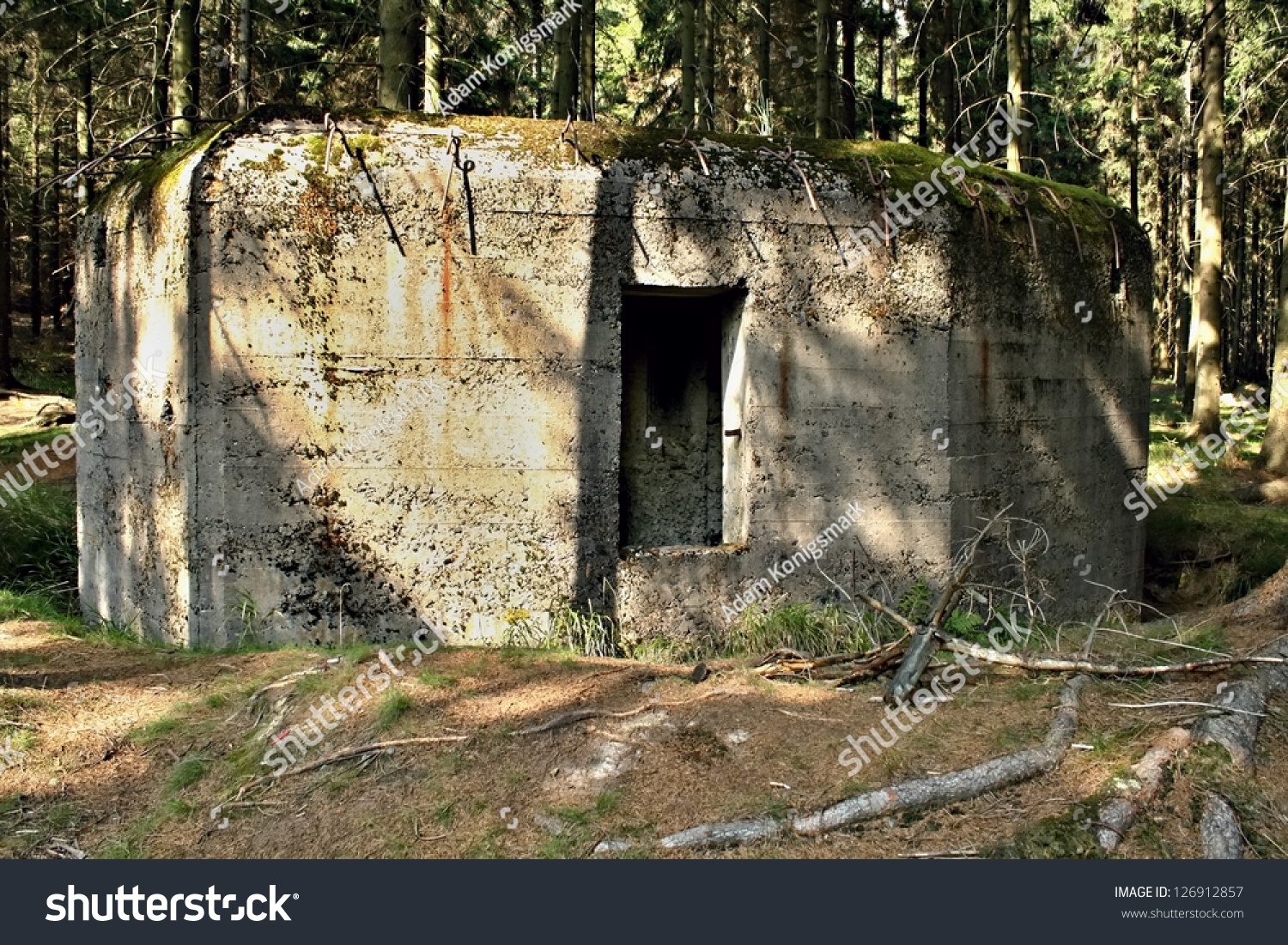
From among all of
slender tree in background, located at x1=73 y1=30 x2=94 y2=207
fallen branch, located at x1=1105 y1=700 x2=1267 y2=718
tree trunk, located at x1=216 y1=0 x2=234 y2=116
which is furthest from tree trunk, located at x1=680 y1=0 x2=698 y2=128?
fallen branch, located at x1=1105 y1=700 x2=1267 y2=718

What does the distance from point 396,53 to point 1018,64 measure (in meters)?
6.69

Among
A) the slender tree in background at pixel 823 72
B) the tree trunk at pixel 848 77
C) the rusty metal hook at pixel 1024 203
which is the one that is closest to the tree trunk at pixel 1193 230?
the tree trunk at pixel 848 77

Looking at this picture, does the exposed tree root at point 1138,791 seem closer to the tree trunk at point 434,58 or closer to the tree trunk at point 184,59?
the tree trunk at point 434,58

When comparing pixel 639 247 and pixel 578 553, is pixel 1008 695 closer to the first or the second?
pixel 578 553

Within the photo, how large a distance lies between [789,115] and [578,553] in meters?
13.3

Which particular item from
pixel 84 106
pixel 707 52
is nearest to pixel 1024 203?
pixel 707 52

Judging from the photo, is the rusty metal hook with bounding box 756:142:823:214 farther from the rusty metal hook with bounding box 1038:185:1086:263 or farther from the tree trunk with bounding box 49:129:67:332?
the tree trunk with bounding box 49:129:67:332

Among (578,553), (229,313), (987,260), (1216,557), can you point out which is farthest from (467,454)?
(1216,557)

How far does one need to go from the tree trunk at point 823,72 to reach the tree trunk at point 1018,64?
2.60 metres

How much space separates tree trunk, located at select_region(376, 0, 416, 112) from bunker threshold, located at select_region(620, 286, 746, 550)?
348 centimetres

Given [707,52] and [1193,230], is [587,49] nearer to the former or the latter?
[707,52]

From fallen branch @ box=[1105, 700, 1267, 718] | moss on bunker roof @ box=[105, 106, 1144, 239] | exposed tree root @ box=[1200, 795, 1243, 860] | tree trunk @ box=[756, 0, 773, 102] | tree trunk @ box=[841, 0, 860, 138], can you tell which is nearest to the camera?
exposed tree root @ box=[1200, 795, 1243, 860]

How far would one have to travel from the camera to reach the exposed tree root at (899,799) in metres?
3.66

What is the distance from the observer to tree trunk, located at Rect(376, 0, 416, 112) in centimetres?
859
